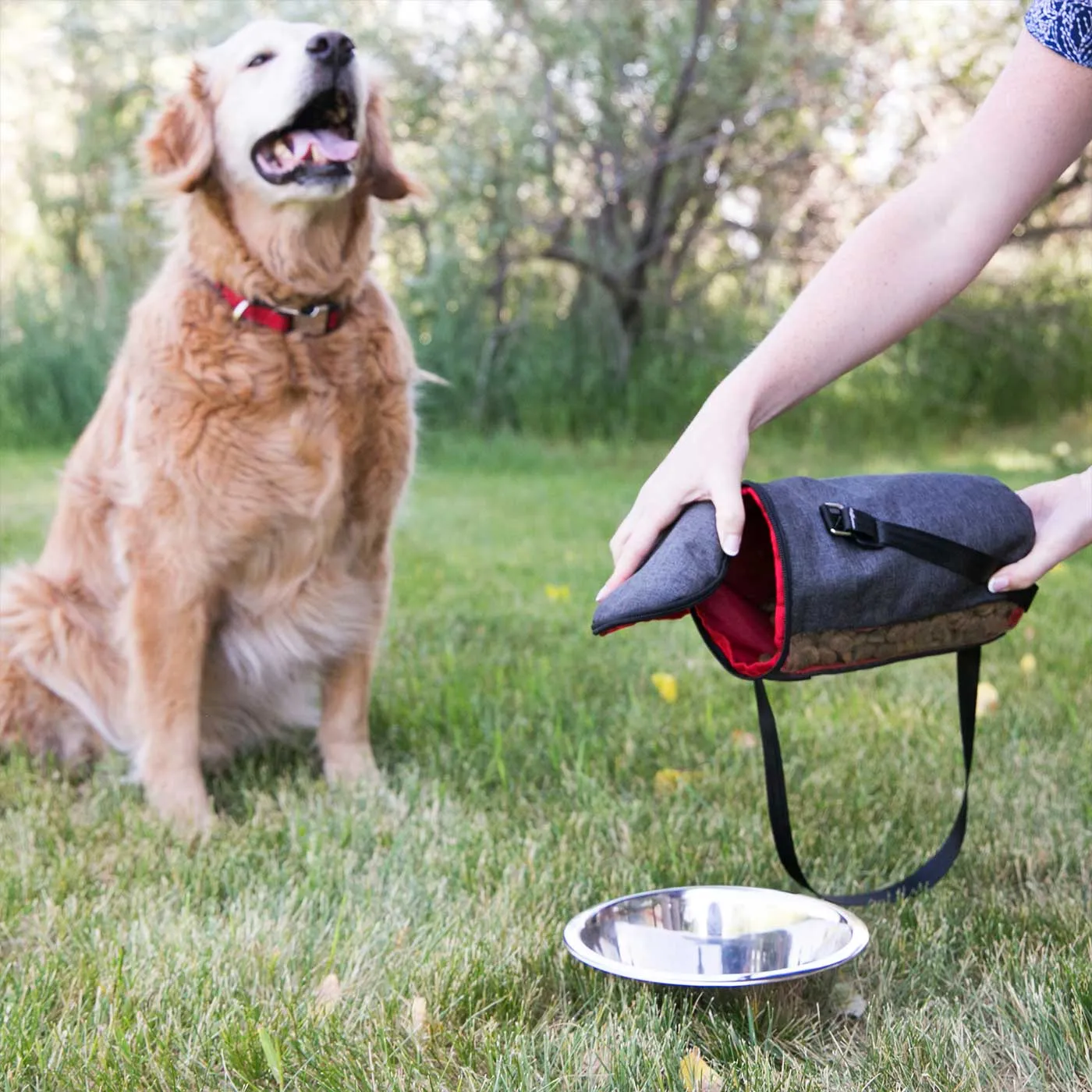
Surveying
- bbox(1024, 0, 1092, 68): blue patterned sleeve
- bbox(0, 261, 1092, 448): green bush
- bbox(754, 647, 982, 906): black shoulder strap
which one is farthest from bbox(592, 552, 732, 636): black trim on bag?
bbox(0, 261, 1092, 448): green bush

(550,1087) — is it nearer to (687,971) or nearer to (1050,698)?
(687,971)

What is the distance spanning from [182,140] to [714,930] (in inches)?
76.2

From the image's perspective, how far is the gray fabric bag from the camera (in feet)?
4.69

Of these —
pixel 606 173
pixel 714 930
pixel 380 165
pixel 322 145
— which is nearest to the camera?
pixel 714 930

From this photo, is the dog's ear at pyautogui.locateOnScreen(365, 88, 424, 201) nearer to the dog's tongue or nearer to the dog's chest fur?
the dog's tongue

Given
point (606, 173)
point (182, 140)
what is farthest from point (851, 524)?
point (606, 173)

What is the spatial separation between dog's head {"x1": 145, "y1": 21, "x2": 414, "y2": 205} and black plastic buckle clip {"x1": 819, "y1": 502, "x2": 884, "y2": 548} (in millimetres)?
1453

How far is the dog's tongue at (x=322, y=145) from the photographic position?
2.57 metres

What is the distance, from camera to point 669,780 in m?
2.44

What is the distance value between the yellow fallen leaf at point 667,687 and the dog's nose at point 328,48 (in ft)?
5.21

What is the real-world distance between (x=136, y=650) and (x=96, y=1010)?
1.05 m

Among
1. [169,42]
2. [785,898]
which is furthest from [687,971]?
[169,42]

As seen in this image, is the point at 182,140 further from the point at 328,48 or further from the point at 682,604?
the point at 682,604

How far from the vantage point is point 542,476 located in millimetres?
7281
